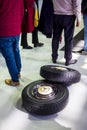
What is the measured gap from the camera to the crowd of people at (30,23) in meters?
2.71

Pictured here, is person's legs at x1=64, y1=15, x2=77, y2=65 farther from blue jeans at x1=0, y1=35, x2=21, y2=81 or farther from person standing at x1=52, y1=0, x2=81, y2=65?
blue jeans at x1=0, y1=35, x2=21, y2=81

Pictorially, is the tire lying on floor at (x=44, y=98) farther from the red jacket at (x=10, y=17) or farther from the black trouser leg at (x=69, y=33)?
the black trouser leg at (x=69, y=33)

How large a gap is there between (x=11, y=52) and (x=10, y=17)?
1.42 ft

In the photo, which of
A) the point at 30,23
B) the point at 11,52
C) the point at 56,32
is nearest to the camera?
the point at 11,52

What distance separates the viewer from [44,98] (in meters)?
2.66

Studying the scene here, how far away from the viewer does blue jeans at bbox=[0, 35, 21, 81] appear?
2857mm

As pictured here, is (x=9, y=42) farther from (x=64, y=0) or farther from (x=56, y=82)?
(x=64, y=0)

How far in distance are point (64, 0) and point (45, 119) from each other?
5.24 ft

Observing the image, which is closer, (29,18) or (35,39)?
(29,18)

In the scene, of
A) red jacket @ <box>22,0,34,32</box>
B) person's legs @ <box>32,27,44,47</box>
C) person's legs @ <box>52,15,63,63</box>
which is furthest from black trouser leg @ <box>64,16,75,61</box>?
person's legs @ <box>32,27,44,47</box>

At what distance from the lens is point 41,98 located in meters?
2.66

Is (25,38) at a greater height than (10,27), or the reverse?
(10,27)

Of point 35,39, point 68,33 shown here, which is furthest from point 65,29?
point 35,39

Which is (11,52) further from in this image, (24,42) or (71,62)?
(24,42)
